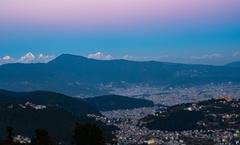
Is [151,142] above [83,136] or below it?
below

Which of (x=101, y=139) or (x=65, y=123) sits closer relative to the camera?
(x=101, y=139)

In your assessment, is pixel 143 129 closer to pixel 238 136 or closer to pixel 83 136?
pixel 238 136

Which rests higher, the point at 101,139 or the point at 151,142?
the point at 101,139

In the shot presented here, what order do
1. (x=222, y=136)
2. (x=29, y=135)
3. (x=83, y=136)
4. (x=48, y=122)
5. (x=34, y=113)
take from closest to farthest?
(x=83, y=136) → (x=29, y=135) → (x=222, y=136) → (x=48, y=122) → (x=34, y=113)

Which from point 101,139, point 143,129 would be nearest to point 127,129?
point 143,129

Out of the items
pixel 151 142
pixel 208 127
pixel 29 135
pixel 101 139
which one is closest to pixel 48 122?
pixel 29 135

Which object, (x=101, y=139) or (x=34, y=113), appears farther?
(x=34, y=113)

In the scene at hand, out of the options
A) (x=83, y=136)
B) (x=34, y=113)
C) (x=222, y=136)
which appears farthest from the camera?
(x=34, y=113)

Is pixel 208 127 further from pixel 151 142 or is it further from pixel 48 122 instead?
pixel 48 122

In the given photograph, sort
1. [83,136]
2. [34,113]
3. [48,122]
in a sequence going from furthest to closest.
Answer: [34,113], [48,122], [83,136]
